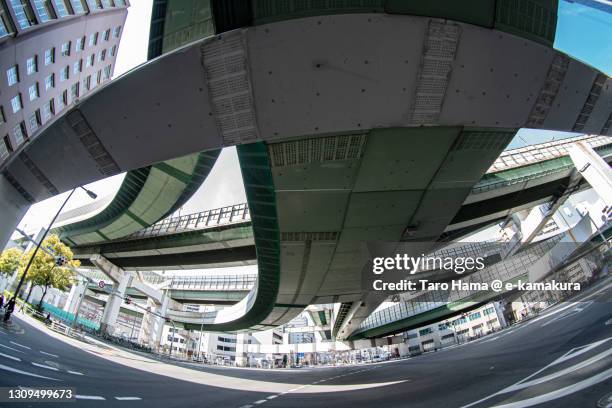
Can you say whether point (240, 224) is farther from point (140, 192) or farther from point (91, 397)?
point (91, 397)

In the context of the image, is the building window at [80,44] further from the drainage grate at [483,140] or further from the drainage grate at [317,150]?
the drainage grate at [483,140]

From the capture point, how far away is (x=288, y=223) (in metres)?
9.45

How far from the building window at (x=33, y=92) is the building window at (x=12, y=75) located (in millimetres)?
2894

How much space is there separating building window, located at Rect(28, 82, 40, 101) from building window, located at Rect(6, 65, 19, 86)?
114 inches

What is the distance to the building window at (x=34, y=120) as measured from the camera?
94.0ft

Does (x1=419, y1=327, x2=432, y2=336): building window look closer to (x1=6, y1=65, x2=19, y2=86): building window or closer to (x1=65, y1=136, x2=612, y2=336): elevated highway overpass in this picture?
(x1=65, y1=136, x2=612, y2=336): elevated highway overpass

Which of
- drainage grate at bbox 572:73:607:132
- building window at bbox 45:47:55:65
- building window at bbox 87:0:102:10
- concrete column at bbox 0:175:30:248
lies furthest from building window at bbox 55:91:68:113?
drainage grate at bbox 572:73:607:132

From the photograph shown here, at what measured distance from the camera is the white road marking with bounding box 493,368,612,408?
346cm

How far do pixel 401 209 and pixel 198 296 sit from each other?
4548 cm

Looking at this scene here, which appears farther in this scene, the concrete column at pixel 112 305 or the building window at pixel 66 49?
the concrete column at pixel 112 305

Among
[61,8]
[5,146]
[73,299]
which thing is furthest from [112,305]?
[61,8]

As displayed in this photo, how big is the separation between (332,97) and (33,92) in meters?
38.0

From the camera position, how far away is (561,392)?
12.0ft

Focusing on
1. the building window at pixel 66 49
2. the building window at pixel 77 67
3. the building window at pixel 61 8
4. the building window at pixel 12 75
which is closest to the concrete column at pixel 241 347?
the building window at pixel 77 67
